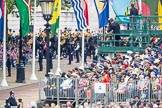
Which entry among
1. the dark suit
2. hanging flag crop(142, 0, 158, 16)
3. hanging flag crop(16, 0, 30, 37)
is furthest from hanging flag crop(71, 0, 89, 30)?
hanging flag crop(142, 0, 158, 16)

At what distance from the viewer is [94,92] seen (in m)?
30.8

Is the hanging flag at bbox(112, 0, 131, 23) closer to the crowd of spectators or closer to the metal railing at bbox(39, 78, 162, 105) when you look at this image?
the crowd of spectators

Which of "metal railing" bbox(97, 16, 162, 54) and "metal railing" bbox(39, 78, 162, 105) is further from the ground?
"metal railing" bbox(97, 16, 162, 54)

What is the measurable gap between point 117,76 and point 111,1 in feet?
41.9

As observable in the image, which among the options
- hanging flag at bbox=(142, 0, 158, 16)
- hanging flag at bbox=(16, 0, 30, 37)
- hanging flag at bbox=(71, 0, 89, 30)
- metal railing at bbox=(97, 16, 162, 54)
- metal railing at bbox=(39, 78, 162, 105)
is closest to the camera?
metal railing at bbox=(39, 78, 162, 105)

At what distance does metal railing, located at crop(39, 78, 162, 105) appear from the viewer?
98.0 feet

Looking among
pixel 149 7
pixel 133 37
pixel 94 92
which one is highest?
pixel 149 7

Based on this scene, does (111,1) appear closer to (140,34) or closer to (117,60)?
(140,34)

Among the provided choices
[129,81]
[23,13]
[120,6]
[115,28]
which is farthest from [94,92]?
[120,6]

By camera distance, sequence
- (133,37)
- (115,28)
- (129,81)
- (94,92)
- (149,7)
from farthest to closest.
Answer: (149,7), (133,37), (115,28), (94,92), (129,81)

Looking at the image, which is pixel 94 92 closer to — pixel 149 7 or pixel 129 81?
pixel 129 81

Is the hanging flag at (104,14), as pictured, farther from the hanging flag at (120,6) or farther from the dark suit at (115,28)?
the hanging flag at (120,6)

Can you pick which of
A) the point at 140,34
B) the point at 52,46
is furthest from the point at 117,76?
the point at 52,46

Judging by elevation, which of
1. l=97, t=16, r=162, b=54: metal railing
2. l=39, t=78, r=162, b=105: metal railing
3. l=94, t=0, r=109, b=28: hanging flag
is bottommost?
l=39, t=78, r=162, b=105: metal railing
